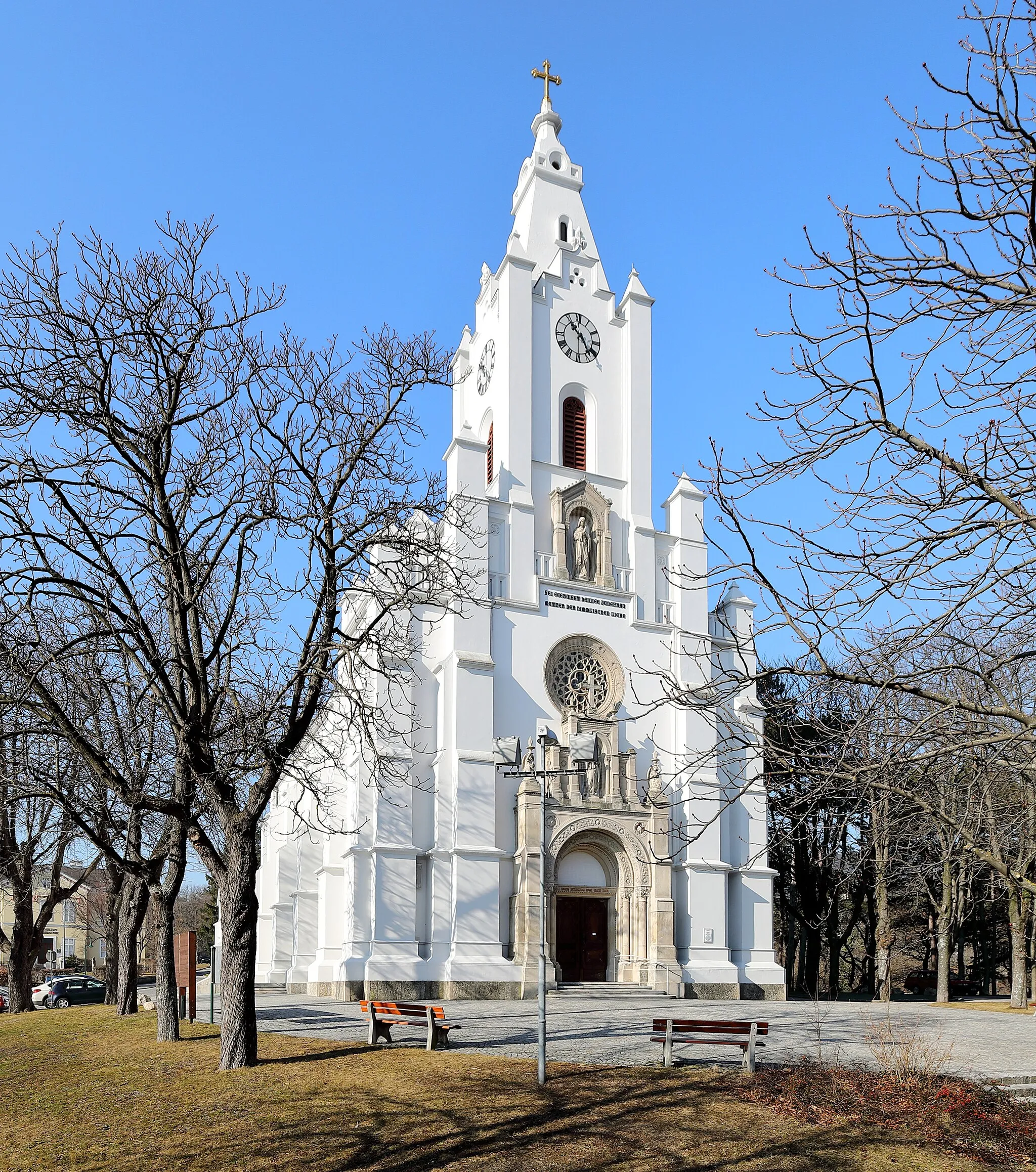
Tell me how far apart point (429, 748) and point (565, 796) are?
4.18 meters

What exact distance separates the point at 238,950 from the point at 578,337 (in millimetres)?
27121

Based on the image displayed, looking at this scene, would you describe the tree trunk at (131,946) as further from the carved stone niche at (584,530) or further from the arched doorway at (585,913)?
the carved stone niche at (584,530)

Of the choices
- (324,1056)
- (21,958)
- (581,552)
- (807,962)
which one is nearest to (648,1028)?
(324,1056)

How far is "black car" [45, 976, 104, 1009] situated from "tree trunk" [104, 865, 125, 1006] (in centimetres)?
46

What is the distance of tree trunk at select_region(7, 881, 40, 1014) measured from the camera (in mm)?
32091

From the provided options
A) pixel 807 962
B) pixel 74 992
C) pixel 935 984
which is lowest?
pixel 935 984

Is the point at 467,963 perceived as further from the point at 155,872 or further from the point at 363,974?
the point at 155,872

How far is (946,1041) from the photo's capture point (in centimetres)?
1948

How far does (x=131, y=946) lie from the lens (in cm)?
2431

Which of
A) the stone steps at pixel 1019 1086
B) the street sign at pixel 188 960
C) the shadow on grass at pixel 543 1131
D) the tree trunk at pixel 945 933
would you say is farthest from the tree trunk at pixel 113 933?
the tree trunk at pixel 945 933

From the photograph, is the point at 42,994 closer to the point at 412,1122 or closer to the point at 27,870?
the point at 27,870

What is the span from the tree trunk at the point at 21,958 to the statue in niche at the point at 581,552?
738 inches

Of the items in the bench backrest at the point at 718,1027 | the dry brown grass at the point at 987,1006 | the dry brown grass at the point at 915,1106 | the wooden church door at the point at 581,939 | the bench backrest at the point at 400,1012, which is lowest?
the dry brown grass at the point at 987,1006

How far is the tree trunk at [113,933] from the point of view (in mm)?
30156
